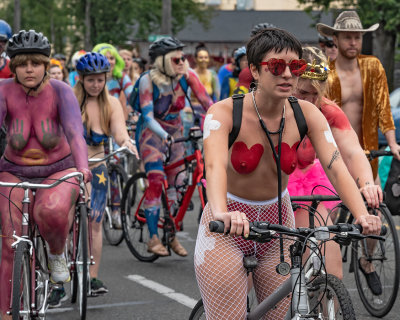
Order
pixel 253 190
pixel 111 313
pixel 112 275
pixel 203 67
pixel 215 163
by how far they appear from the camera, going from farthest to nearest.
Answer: pixel 203 67
pixel 112 275
pixel 111 313
pixel 253 190
pixel 215 163

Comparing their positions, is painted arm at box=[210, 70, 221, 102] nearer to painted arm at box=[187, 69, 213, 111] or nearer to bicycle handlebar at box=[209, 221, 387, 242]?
painted arm at box=[187, 69, 213, 111]

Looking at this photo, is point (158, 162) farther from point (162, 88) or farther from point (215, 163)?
point (215, 163)

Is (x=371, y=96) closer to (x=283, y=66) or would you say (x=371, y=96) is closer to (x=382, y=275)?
(x=382, y=275)

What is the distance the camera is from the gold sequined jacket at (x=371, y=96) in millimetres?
7203

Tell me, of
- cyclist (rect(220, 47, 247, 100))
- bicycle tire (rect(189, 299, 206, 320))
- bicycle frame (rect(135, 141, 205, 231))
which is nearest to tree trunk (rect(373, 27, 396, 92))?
cyclist (rect(220, 47, 247, 100))

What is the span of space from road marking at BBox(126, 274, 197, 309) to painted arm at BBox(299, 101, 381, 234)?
320 centimetres

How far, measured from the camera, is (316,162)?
5805 millimetres

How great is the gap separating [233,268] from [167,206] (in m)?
5.04

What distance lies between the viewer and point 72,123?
6168 millimetres

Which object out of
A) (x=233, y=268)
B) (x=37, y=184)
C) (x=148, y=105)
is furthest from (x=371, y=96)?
(x=233, y=268)

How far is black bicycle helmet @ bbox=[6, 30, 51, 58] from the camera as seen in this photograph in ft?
19.9

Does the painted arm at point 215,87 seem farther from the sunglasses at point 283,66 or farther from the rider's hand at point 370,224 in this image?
the rider's hand at point 370,224

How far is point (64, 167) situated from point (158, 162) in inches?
110

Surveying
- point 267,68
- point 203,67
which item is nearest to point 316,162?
point 267,68
